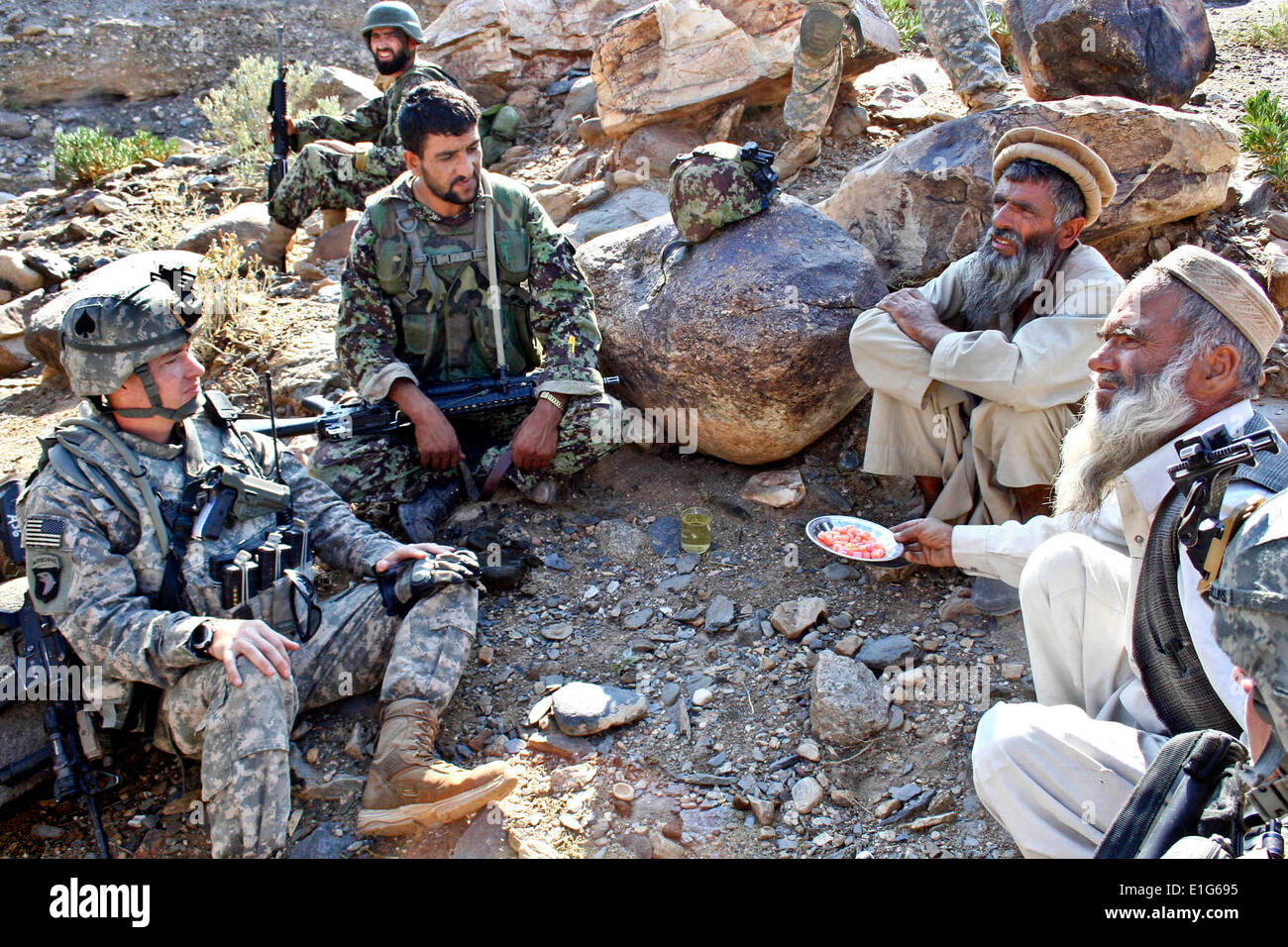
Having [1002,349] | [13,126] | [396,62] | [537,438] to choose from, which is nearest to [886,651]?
[1002,349]

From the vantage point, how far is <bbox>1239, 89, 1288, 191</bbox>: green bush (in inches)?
213

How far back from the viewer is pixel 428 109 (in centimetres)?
408

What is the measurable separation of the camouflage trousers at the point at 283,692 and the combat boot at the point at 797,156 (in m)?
4.56

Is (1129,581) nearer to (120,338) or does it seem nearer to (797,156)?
(120,338)

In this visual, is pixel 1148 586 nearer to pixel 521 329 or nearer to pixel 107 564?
pixel 107 564

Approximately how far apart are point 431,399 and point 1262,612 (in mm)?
3562

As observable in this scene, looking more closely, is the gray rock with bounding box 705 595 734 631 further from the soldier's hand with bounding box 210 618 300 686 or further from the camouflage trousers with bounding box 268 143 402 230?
the camouflage trousers with bounding box 268 143 402 230

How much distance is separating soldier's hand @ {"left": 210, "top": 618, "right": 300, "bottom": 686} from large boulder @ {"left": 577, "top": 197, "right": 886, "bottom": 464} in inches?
94.5

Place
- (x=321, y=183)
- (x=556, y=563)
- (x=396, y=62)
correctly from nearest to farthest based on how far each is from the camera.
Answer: (x=556, y=563), (x=321, y=183), (x=396, y=62)

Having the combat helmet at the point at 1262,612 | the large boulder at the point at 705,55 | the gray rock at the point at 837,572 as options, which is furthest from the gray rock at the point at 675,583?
the large boulder at the point at 705,55

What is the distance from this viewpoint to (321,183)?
6.89 meters

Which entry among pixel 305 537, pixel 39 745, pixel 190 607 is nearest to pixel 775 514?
pixel 305 537

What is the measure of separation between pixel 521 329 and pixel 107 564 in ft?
7.99

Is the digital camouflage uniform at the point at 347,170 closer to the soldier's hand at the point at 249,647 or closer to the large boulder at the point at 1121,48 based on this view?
the large boulder at the point at 1121,48
